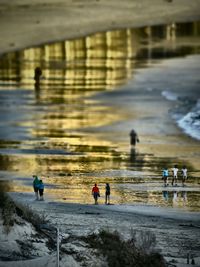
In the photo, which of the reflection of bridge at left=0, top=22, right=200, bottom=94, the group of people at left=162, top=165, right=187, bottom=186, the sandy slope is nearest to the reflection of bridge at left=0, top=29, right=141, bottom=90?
the reflection of bridge at left=0, top=22, right=200, bottom=94

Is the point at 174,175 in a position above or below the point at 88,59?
below

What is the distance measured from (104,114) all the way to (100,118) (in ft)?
2.44

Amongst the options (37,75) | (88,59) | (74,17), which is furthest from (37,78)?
(74,17)

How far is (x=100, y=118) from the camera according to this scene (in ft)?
116

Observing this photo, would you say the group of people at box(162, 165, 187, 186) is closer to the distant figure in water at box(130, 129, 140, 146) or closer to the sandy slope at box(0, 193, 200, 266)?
the sandy slope at box(0, 193, 200, 266)

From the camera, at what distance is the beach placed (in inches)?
862

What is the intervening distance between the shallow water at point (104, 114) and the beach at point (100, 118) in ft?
0.12

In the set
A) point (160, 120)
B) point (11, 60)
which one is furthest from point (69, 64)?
point (160, 120)

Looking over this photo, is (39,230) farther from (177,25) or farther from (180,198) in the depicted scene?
(177,25)

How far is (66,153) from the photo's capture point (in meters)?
29.3

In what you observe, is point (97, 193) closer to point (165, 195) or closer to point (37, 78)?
point (165, 195)

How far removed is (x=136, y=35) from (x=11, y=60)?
9.57 m

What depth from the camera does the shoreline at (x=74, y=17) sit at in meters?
52.3

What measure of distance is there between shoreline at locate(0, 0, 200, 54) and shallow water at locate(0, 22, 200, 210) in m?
0.88
